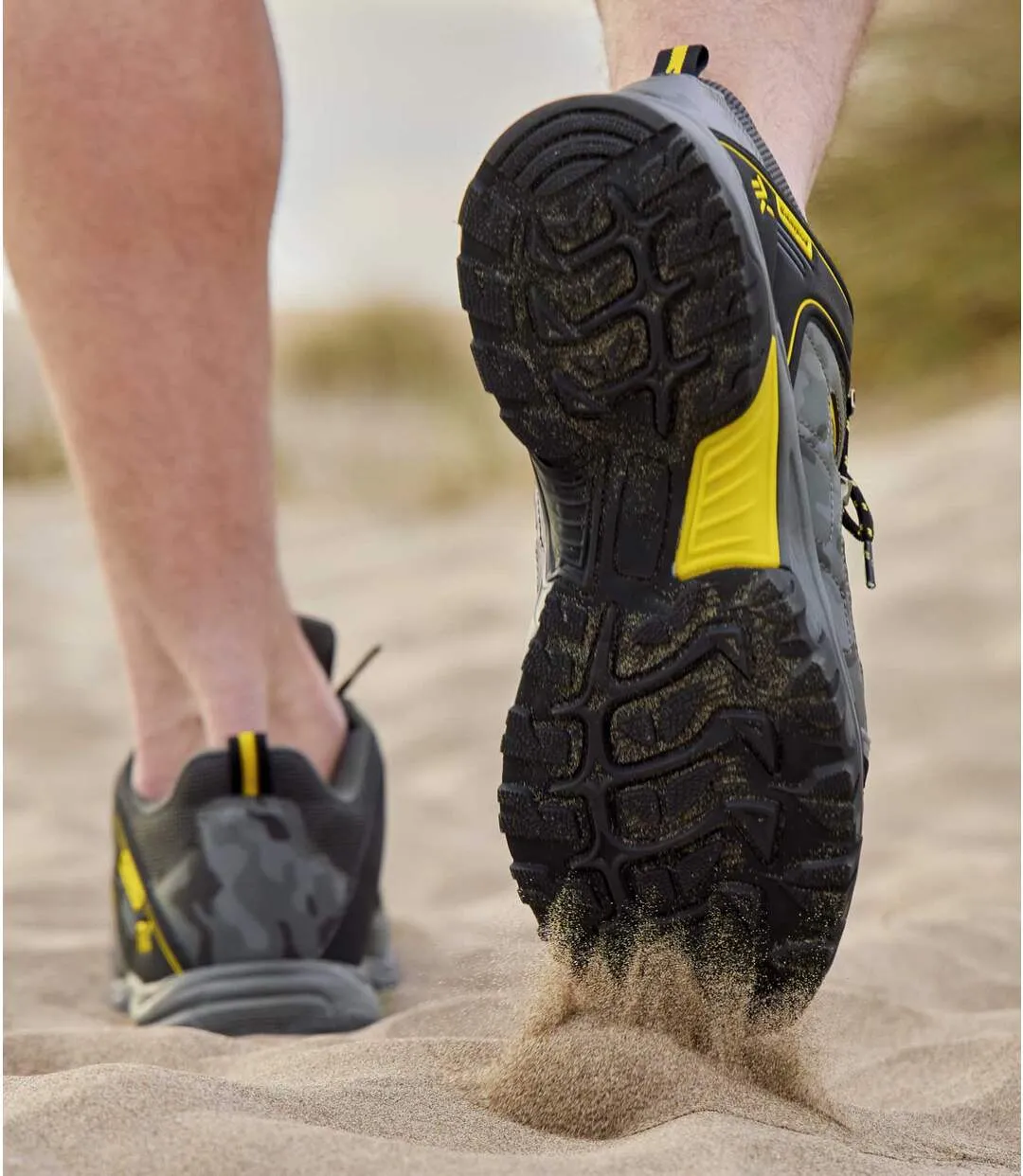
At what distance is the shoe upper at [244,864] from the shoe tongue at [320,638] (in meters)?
0.17

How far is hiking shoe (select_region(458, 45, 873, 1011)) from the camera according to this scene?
2.68 feet

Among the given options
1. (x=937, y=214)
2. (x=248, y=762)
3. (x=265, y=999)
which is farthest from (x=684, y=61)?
(x=937, y=214)

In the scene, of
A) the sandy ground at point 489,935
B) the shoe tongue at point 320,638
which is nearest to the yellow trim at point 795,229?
the sandy ground at point 489,935

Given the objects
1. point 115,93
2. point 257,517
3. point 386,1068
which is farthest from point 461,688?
point 386,1068

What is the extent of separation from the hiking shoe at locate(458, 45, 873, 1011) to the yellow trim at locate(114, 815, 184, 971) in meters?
0.52

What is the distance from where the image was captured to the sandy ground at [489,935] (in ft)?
2.32

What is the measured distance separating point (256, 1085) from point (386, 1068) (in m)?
0.11

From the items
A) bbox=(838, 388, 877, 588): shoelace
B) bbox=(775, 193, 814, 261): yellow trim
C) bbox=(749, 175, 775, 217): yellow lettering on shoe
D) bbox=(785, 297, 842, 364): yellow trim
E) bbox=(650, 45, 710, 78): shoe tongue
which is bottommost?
bbox=(838, 388, 877, 588): shoelace

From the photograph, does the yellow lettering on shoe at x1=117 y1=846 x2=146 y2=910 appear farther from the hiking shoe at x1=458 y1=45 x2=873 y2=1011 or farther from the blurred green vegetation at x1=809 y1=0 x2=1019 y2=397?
the blurred green vegetation at x1=809 y1=0 x2=1019 y2=397

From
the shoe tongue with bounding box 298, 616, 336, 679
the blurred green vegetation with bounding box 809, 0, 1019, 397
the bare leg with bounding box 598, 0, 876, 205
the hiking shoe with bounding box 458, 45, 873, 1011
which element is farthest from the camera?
the blurred green vegetation with bounding box 809, 0, 1019, 397

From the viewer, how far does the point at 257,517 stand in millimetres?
1288

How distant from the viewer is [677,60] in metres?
0.90

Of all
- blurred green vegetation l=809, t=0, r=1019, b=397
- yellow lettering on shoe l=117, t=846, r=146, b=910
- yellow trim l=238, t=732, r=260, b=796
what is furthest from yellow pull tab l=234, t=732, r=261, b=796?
blurred green vegetation l=809, t=0, r=1019, b=397

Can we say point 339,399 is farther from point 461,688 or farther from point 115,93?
point 115,93
